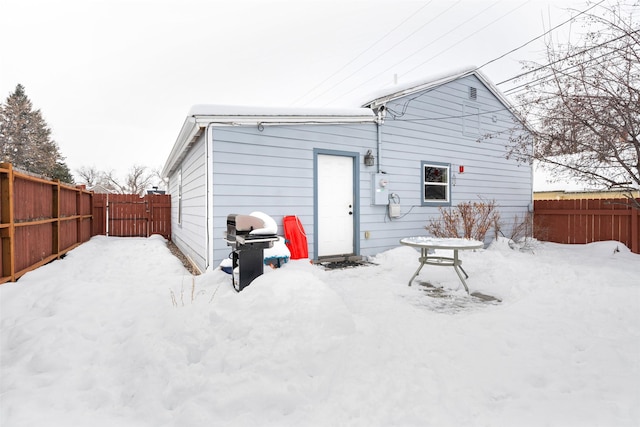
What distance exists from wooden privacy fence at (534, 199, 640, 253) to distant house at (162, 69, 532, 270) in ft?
3.38

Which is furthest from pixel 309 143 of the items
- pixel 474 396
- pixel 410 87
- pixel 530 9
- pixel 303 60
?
pixel 303 60

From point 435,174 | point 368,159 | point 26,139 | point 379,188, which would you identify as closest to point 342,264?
point 379,188

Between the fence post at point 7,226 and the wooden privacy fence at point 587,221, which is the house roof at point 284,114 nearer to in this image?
the fence post at point 7,226

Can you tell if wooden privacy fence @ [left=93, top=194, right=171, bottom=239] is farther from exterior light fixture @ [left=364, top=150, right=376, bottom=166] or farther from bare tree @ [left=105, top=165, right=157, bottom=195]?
bare tree @ [left=105, top=165, right=157, bottom=195]

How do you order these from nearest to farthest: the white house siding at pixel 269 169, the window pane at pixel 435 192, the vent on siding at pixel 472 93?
the white house siding at pixel 269 169, the window pane at pixel 435 192, the vent on siding at pixel 472 93

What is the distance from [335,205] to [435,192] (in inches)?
122

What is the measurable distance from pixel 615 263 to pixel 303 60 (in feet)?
58.0

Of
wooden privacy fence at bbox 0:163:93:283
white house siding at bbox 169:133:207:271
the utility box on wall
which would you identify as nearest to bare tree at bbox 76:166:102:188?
wooden privacy fence at bbox 0:163:93:283

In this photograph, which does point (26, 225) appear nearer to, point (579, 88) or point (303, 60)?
point (579, 88)

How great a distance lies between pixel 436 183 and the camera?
822cm

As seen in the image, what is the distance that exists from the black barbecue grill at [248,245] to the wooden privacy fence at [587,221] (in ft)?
28.5

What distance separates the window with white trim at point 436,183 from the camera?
800cm

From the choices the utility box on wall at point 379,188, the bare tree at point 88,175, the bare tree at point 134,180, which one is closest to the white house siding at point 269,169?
the utility box on wall at point 379,188

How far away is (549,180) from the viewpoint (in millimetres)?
7090
